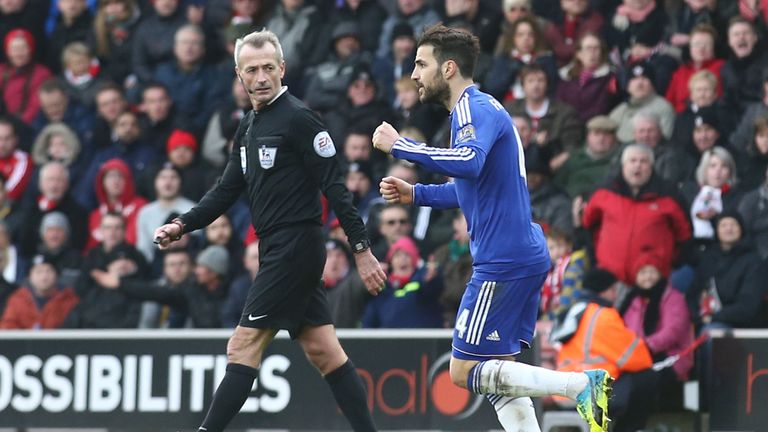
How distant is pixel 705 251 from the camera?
39.9ft

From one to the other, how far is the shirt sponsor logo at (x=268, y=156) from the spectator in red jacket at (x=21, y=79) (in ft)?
27.6

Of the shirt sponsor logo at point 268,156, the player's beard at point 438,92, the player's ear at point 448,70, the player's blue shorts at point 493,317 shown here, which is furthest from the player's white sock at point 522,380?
the shirt sponsor logo at point 268,156

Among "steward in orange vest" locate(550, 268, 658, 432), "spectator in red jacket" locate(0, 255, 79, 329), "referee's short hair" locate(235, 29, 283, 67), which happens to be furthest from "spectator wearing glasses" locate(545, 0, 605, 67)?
"referee's short hair" locate(235, 29, 283, 67)

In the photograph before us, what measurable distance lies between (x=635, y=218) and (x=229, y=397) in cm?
474

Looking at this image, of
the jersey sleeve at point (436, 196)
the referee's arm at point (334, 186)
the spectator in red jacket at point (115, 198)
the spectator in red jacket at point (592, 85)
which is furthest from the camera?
the spectator in red jacket at point (115, 198)

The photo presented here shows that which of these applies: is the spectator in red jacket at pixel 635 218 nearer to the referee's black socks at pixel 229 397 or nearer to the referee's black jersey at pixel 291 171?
the referee's black jersey at pixel 291 171

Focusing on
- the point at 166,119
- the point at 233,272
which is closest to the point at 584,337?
the point at 233,272

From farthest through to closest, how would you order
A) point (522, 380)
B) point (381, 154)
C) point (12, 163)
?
point (12, 163) < point (381, 154) < point (522, 380)

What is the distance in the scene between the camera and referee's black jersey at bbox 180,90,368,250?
8.34 meters

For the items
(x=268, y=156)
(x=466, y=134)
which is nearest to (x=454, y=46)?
(x=466, y=134)

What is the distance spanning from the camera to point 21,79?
54.2 ft

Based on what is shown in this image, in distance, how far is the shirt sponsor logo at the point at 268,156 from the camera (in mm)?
8453

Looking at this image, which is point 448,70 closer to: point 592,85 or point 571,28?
point 592,85

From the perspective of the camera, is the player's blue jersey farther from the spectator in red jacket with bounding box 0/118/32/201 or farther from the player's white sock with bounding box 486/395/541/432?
the spectator in red jacket with bounding box 0/118/32/201
